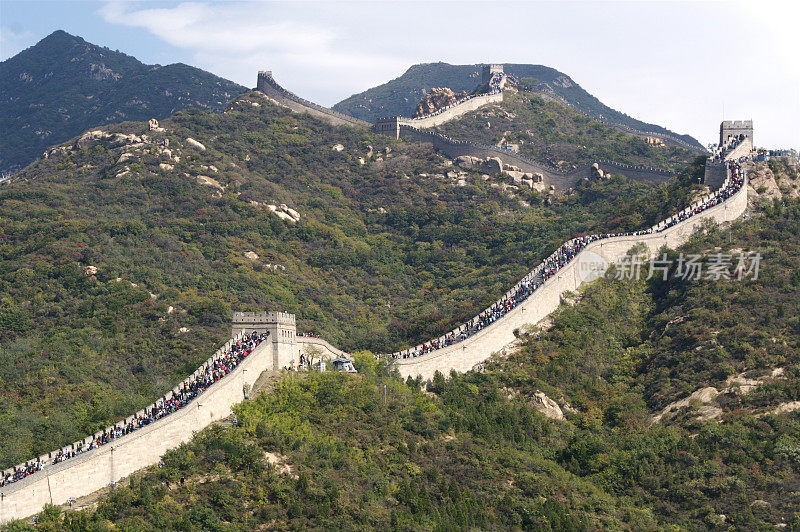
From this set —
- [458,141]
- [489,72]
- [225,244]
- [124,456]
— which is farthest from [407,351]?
[489,72]

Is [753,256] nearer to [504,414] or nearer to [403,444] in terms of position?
[504,414]

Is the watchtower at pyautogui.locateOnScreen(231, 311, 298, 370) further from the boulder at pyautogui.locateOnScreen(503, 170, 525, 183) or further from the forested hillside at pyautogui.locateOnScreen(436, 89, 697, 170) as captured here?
the forested hillside at pyautogui.locateOnScreen(436, 89, 697, 170)

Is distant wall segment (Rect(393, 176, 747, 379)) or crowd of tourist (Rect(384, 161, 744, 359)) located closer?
distant wall segment (Rect(393, 176, 747, 379))

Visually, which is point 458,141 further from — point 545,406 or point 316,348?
point 316,348

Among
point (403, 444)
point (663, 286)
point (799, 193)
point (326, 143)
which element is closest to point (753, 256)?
point (663, 286)

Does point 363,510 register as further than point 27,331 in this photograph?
No

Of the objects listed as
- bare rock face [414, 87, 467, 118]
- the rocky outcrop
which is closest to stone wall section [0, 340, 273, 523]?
the rocky outcrop
